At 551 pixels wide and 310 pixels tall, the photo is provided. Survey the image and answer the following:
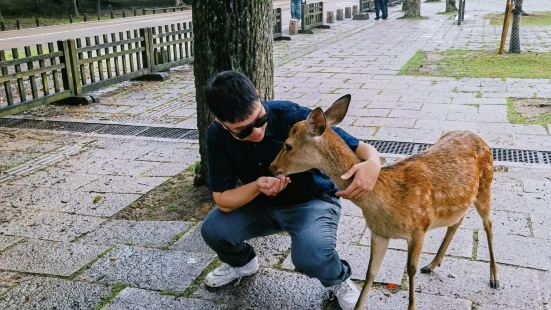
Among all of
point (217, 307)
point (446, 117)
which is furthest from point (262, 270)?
point (446, 117)

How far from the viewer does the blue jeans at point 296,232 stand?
2895mm

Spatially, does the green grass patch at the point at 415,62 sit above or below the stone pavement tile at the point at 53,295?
above

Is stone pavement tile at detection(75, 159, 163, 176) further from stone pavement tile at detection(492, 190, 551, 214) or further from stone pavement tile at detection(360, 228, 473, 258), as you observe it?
stone pavement tile at detection(492, 190, 551, 214)

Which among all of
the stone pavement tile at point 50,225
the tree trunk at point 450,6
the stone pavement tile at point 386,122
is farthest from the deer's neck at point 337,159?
the tree trunk at point 450,6

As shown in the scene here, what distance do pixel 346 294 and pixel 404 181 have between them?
0.69 meters

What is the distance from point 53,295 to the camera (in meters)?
3.32

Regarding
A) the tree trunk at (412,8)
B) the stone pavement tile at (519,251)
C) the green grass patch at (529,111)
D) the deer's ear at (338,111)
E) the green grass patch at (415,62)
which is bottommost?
the stone pavement tile at (519,251)

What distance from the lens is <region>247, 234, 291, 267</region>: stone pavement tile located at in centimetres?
365

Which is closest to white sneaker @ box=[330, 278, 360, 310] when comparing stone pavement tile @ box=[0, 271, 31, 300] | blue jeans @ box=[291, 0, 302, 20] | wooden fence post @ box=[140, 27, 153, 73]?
stone pavement tile @ box=[0, 271, 31, 300]

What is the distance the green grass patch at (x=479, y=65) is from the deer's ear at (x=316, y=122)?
302 inches

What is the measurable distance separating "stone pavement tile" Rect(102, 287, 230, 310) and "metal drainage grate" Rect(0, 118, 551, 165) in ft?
10.2

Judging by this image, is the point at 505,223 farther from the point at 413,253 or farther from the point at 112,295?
the point at 112,295

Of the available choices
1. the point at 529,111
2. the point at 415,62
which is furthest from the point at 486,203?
the point at 415,62

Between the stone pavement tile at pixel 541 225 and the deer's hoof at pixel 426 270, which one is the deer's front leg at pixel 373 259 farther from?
the stone pavement tile at pixel 541 225
